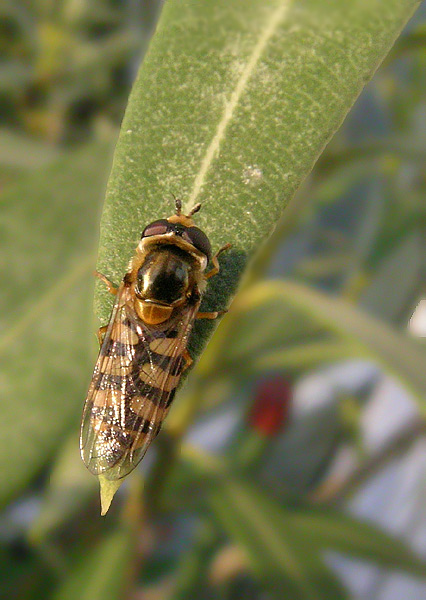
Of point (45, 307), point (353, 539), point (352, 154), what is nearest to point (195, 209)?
point (45, 307)

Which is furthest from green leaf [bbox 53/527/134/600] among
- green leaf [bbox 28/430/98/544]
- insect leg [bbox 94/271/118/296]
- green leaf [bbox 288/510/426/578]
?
insect leg [bbox 94/271/118/296]

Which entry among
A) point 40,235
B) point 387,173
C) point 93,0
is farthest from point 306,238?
point 40,235

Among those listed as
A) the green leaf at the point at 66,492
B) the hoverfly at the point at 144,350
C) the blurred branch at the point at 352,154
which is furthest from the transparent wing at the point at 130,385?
the green leaf at the point at 66,492

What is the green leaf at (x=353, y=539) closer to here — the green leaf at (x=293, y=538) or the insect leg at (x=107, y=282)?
the green leaf at (x=293, y=538)

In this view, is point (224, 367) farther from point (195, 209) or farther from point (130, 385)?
point (195, 209)

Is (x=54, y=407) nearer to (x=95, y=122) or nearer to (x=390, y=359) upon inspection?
(x=390, y=359)

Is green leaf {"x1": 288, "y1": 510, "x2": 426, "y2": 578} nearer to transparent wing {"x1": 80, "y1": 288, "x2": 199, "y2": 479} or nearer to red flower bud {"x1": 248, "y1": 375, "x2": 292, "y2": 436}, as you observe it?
red flower bud {"x1": 248, "y1": 375, "x2": 292, "y2": 436}
